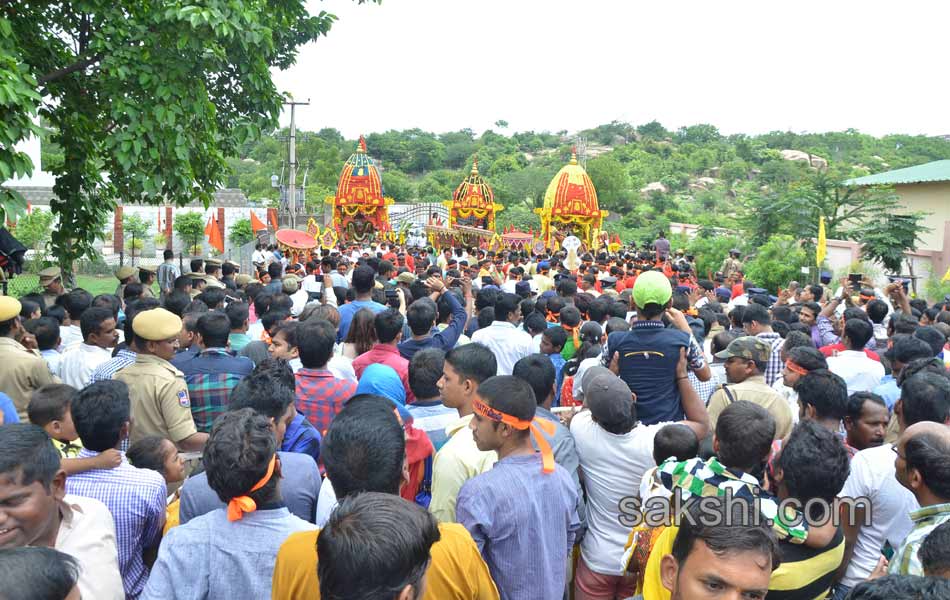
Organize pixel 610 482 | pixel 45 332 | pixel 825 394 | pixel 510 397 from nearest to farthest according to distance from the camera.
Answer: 1. pixel 510 397
2. pixel 610 482
3. pixel 825 394
4. pixel 45 332

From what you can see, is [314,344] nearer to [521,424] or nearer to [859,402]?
[521,424]

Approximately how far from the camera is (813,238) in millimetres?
20906

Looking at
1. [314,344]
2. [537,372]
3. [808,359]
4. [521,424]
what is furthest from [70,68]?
[808,359]

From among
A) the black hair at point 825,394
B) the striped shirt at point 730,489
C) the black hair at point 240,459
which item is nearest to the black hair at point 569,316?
the black hair at point 825,394

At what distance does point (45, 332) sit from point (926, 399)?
5.76 meters

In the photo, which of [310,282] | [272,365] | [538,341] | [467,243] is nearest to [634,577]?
[272,365]

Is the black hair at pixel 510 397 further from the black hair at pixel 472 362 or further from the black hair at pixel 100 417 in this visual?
the black hair at pixel 100 417

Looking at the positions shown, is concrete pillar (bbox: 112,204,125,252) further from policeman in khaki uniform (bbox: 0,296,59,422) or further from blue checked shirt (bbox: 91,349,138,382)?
blue checked shirt (bbox: 91,349,138,382)

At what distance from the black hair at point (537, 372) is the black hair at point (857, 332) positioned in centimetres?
269

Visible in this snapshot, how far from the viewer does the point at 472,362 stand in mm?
3988

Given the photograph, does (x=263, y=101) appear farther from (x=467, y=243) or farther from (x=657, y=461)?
(x=467, y=243)

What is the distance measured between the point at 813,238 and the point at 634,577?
19.6 metres

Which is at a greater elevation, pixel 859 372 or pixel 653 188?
pixel 653 188

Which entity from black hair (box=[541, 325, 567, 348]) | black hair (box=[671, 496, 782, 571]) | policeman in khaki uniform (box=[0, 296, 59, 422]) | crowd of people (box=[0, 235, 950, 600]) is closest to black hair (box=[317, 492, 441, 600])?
crowd of people (box=[0, 235, 950, 600])
